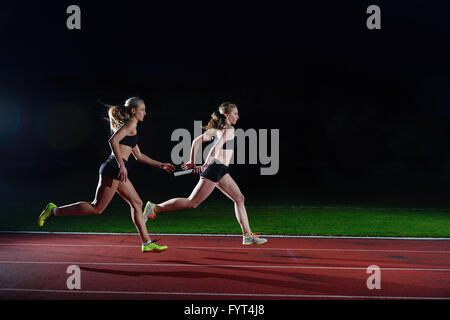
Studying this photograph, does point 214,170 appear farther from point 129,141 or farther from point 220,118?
point 129,141

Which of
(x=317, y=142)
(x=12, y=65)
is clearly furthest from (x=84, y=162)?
(x=317, y=142)

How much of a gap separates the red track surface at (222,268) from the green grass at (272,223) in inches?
46.8

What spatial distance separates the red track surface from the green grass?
1.19 meters

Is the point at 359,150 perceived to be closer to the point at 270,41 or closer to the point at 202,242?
the point at 270,41

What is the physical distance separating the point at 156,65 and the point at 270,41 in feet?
23.2

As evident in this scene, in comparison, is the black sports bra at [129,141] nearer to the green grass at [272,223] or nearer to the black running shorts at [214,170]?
the black running shorts at [214,170]

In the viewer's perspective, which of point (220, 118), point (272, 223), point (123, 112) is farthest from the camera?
point (272, 223)

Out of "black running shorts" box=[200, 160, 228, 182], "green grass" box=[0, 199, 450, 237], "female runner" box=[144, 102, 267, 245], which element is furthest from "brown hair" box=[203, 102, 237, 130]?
"green grass" box=[0, 199, 450, 237]

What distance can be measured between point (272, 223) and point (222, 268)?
5.23 meters

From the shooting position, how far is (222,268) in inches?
216

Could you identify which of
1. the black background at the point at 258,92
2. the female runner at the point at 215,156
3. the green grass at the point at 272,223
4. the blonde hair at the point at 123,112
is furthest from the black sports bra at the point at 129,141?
the black background at the point at 258,92

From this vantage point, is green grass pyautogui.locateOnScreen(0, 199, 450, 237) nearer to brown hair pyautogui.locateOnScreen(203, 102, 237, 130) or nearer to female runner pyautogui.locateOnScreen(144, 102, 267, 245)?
female runner pyautogui.locateOnScreen(144, 102, 267, 245)

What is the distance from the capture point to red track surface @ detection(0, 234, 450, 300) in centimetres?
439

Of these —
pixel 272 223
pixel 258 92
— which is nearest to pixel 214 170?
pixel 272 223
